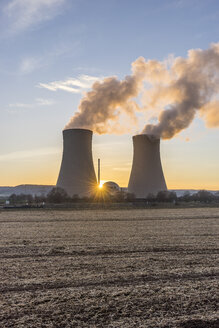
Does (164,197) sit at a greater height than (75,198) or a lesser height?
lesser

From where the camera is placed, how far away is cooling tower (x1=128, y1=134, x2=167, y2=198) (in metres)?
27.5

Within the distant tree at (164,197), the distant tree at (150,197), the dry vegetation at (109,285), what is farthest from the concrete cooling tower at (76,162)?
the dry vegetation at (109,285)

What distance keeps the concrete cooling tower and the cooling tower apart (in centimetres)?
369

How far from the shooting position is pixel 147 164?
27.5m

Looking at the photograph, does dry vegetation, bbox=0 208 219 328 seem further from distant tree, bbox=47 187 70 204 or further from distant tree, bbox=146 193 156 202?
distant tree, bbox=146 193 156 202

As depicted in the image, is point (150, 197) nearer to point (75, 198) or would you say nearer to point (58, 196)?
point (75, 198)

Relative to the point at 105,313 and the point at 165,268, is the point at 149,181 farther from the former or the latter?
the point at 105,313

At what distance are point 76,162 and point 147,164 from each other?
5.69 metres

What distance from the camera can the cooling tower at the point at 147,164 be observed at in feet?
90.1

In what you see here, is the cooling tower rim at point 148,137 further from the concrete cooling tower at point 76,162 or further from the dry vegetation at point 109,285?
the dry vegetation at point 109,285

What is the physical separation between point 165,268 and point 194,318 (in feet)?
6.94

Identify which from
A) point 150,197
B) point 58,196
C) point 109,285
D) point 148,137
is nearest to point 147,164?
point 148,137

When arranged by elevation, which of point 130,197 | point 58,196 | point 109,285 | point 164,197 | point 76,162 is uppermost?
point 76,162

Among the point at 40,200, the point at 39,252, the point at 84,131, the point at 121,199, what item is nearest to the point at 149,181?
the point at 121,199
